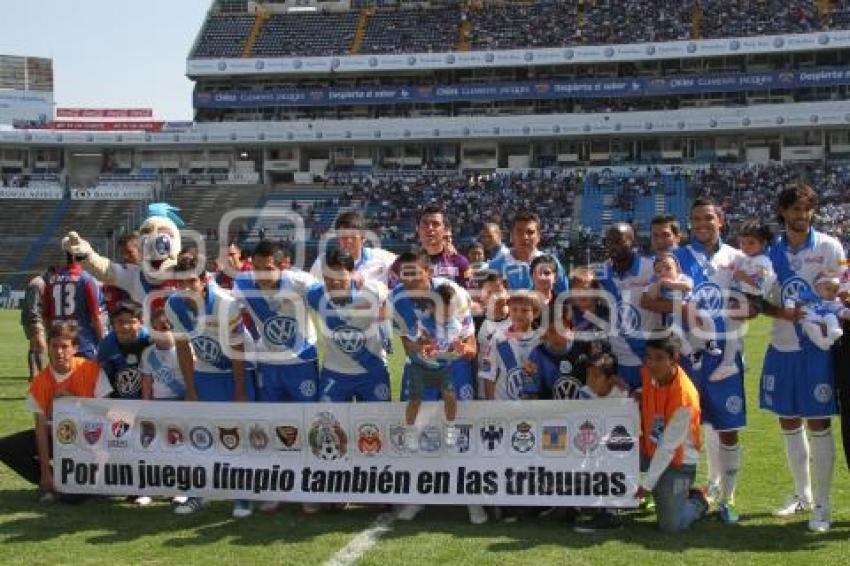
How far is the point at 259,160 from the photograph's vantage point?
53.2 m

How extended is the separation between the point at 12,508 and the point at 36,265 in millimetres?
39315

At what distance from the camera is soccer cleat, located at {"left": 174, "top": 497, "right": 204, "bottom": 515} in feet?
21.1

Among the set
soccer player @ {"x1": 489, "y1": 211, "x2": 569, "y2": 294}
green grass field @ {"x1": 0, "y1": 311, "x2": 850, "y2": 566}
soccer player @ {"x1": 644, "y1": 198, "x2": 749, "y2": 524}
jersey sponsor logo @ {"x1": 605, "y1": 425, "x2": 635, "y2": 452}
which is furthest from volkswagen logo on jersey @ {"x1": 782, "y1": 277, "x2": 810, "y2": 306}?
soccer player @ {"x1": 489, "y1": 211, "x2": 569, "y2": 294}

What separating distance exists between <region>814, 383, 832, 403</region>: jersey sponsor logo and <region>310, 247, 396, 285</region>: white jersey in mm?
Answer: 2973

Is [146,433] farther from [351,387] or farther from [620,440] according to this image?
[620,440]

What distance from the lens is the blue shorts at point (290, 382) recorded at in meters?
6.61

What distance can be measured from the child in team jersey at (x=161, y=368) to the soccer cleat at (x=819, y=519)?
4.31 meters

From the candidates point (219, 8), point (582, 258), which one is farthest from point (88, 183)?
point (582, 258)

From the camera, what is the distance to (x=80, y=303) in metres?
7.95

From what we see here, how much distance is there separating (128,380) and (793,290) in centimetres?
464

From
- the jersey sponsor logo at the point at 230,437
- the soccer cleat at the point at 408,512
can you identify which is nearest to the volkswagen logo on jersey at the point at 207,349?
the jersey sponsor logo at the point at 230,437

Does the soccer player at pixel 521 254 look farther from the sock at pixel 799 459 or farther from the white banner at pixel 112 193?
the white banner at pixel 112 193

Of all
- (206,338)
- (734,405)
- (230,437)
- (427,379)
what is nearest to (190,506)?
(230,437)

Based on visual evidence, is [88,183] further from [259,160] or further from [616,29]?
[616,29]
